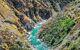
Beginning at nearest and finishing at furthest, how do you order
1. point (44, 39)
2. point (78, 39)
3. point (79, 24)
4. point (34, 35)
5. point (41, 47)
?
point (78, 39) → point (79, 24) → point (41, 47) → point (44, 39) → point (34, 35)

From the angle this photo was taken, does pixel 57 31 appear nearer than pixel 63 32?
No

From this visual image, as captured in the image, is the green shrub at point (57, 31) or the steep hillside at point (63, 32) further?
the green shrub at point (57, 31)

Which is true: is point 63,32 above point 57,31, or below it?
below

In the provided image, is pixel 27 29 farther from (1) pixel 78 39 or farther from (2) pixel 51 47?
(1) pixel 78 39

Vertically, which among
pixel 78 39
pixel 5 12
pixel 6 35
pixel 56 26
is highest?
pixel 5 12

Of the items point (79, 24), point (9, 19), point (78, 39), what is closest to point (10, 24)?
point (9, 19)

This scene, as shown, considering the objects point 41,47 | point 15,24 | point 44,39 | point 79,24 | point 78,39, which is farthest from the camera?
point 15,24

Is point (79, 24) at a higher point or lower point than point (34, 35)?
lower

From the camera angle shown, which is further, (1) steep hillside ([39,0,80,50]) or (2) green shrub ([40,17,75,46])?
(2) green shrub ([40,17,75,46])

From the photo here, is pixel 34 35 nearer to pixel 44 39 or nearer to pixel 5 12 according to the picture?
pixel 44 39

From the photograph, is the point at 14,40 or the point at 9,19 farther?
the point at 9,19
